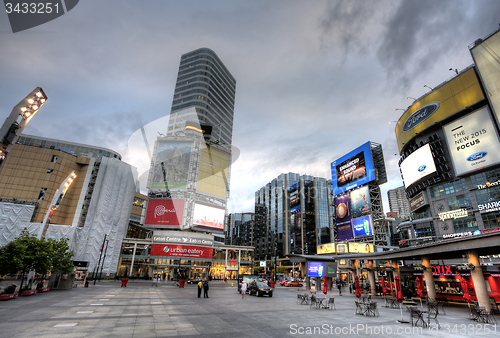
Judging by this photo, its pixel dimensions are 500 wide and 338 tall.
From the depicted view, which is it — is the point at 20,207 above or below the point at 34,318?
above

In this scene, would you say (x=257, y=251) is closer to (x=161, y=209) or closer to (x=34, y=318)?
(x=161, y=209)

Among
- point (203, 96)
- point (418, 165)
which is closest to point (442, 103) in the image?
point (418, 165)

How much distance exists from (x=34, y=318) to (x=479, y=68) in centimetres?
5657

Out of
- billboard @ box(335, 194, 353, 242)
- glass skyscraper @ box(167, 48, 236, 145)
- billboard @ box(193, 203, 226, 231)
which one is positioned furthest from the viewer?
glass skyscraper @ box(167, 48, 236, 145)

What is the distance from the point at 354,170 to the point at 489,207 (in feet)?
98.9

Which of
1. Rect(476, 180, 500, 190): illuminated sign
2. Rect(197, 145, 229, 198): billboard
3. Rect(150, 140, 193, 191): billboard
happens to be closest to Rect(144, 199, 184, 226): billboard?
Rect(150, 140, 193, 191): billboard

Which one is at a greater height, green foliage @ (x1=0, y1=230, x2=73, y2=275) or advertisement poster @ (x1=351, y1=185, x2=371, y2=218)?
advertisement poster @ (x1=351, y1=185, x2=371, y2=218)

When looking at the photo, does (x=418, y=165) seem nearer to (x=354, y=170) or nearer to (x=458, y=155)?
(x=458, y=155)

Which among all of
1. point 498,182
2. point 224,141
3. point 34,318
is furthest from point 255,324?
point 224,141

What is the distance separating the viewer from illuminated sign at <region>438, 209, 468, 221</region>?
4012 cm

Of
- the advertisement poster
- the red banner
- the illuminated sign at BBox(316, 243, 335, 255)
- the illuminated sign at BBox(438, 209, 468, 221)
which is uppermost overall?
the advertisement poster

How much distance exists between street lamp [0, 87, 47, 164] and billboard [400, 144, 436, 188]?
175 feet

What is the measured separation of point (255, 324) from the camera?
11.3m

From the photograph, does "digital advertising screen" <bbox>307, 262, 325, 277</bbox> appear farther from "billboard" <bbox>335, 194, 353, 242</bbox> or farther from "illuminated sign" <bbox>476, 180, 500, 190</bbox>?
"billboard" <bbox>335, 194, 353, 242</bbox>
